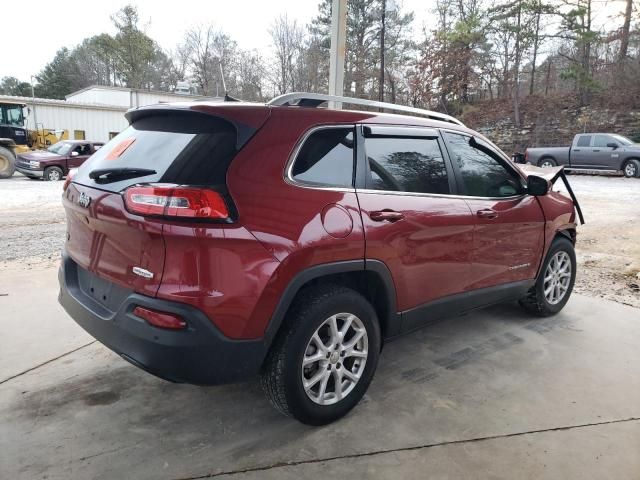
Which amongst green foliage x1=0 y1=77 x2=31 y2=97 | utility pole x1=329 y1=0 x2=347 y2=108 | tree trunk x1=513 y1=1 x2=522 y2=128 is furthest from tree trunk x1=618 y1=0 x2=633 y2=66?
green foliage x1=0 y1=77 x2=31 y2=97

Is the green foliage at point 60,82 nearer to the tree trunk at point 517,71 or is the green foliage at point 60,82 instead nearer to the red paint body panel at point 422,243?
the tree trunk at point 517,71

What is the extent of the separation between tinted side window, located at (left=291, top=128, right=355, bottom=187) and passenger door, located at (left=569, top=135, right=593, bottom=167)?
18.7m

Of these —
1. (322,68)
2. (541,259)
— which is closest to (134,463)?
(541,259)

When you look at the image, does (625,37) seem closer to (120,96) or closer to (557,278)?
(557,278)

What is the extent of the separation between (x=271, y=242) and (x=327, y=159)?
634 millimetres

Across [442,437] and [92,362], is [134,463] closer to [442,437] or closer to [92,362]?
[92,362]

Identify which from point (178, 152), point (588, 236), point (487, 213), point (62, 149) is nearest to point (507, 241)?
point (487, 213)

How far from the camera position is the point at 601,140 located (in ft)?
59.1

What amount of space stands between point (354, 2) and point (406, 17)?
4054 mm

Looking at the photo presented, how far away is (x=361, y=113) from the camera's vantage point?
2.87 meters

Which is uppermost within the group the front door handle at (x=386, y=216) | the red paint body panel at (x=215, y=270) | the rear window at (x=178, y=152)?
the rear window at (x=178, y=152)

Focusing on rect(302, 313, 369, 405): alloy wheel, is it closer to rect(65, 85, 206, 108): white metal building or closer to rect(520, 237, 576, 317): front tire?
rect(520, 237, 576, 317): front tire

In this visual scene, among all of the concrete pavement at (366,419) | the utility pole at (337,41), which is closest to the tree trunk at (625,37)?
the utility pole at (337,41)

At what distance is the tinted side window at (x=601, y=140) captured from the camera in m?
17.9
